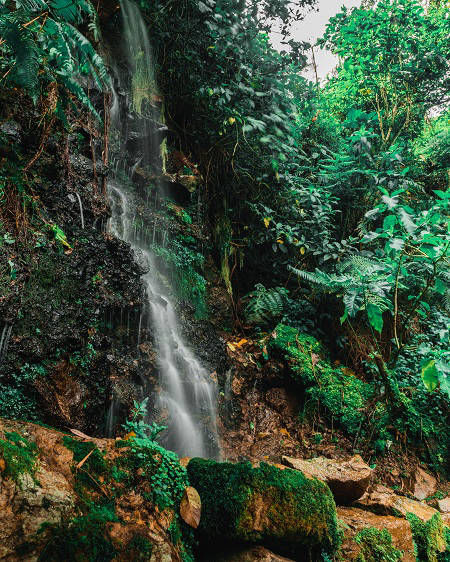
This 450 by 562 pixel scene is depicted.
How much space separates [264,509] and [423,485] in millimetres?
3681

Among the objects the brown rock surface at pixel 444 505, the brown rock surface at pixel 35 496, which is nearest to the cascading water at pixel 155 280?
the brown rock surface at pixel 35 496

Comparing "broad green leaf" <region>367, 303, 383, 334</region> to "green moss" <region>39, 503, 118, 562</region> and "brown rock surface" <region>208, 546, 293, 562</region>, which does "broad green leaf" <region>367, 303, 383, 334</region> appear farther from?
"green moss" <region>39, 503, 118, 562</region>

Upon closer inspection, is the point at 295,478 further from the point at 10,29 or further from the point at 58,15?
the point at 58,15

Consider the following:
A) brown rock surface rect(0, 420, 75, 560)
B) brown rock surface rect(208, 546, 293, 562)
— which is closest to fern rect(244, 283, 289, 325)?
brown rock surface rect(208, 546, 293, 562)

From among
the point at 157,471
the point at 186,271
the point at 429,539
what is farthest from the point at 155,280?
the point at 429,539

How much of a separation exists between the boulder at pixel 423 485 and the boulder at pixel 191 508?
3.73m

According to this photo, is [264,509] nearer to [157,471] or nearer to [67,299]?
[157,471]

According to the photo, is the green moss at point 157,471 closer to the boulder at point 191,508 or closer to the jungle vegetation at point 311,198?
the boulder at point 191,508

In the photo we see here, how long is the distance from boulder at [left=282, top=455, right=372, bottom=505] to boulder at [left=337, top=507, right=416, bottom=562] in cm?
12

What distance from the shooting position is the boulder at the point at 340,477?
303 cm

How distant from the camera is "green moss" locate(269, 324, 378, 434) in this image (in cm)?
494

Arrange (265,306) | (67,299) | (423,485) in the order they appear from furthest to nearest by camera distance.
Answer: (265,306)
(423,485)
(67,299)

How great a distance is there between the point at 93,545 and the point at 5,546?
1.22 feet

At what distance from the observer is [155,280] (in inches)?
210
